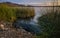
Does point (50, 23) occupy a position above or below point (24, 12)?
below

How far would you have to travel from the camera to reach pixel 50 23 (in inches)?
87.4

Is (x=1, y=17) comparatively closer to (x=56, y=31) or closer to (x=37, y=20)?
(x=37, y=20)

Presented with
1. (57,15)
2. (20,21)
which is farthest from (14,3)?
(57,15)

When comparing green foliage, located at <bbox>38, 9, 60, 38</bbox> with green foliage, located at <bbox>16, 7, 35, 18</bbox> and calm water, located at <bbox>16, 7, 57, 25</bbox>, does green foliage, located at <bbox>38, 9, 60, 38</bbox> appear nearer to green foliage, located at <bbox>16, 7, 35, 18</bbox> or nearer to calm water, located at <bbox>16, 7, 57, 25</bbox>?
calm water, located at <bbox>16, 7, 57, 25</bbox>

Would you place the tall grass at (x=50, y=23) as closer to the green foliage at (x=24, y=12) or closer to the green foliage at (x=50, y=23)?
the green foliage at (x=50, y=23)

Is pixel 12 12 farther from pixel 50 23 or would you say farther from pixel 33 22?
pixel 50 23

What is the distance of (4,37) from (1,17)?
0.27 meters

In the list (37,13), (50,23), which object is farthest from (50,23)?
(37,13)

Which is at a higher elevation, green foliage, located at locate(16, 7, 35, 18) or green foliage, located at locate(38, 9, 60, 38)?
green foliage, located at locate(16, 7, 35, 18)

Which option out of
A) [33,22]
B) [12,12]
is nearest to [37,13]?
[33,22]

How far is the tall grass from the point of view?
2199 millimetres

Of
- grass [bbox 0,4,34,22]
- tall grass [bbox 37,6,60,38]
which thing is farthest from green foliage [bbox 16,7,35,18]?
tall grass [bbox 37,6,60,38]

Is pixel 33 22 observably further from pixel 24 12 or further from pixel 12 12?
pixel 12 12

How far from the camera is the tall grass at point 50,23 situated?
2.20m
